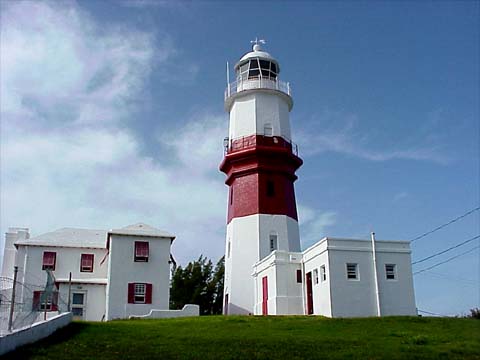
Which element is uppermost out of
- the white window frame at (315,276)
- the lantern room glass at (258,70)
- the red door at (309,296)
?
the lantern room glass at (258,70)

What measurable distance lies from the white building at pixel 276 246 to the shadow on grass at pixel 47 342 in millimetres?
12209

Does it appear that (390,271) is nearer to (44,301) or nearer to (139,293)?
(139,293)

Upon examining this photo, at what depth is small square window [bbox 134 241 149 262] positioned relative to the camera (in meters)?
37.7

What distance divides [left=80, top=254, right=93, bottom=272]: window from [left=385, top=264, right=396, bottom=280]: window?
63.1ft

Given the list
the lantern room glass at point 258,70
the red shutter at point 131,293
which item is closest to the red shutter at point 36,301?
the red shutter at point 131,293

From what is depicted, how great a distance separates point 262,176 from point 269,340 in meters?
19.3

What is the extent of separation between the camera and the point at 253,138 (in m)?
40.5

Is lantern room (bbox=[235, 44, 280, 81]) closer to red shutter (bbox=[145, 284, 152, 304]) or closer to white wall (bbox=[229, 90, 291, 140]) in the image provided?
white wall (bbox=[229, 90, 291, 140])

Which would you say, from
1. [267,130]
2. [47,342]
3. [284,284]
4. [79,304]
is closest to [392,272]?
[284,284]

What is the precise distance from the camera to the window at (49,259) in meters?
39.8

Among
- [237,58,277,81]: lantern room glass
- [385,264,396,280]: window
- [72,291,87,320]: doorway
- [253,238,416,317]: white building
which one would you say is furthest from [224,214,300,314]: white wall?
[237,58,277,81]: lantern room glass

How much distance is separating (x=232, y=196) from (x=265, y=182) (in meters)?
2.81

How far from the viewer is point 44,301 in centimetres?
2336

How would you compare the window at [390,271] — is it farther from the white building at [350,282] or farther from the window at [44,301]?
the window at [44,301]
